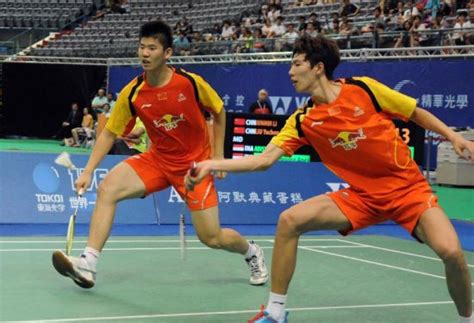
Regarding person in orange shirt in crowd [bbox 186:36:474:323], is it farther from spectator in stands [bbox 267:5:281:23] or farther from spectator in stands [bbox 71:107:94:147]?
spectator in stands [bbox 71:107:94:147]

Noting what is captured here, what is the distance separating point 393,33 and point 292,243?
13114 millimetres

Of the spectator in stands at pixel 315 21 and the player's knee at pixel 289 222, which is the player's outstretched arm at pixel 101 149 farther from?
the spectator in stands at pixel 315 21

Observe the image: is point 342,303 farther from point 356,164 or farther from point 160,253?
point 160,253

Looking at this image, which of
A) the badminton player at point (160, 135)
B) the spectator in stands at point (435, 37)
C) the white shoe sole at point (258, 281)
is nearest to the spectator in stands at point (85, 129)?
the spectator in stands at point (435, 37)

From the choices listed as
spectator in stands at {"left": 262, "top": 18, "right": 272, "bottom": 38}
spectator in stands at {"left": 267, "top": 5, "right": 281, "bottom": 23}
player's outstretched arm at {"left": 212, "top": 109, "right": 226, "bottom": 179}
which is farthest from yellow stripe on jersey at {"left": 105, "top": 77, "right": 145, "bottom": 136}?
spectator in stands at {"left": 267, "top": 5, "right": 281, "bottom": 23}

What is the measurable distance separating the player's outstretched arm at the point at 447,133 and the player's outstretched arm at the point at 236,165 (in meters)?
0.83

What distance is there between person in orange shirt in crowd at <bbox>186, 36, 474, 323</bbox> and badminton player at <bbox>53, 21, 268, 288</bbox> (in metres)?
1.26

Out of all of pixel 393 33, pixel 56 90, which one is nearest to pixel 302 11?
pixel 393 33

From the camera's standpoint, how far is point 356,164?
5.33m

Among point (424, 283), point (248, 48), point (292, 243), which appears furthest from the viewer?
point (248, 48)

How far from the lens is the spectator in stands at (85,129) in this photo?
84.6 ft

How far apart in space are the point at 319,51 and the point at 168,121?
5.52 feet

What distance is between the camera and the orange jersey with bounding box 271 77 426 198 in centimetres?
522

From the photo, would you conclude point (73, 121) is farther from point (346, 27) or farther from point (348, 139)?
point (348, 139)
